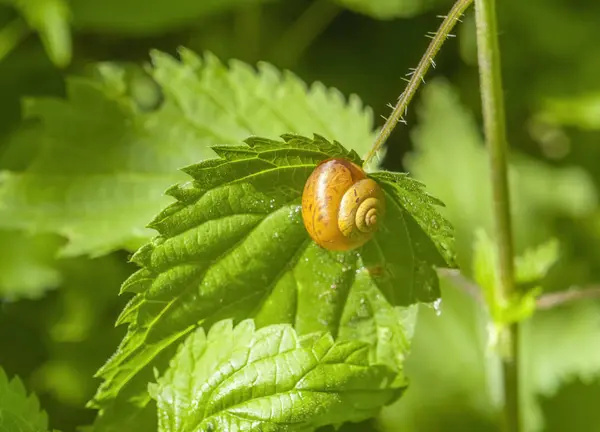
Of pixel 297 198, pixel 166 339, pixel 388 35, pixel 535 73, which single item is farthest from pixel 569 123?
pixel 166 339

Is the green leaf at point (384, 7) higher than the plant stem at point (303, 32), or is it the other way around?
the plant stem at point (303, 32)

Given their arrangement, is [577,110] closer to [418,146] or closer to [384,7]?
[418,146]

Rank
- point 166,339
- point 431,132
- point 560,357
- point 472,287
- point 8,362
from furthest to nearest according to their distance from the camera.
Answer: point 431,132
point 560,357
point 8,362
point 472,287
point 166,339

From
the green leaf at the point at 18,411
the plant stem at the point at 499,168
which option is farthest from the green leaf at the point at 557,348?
the green leaf at the point at 18,411

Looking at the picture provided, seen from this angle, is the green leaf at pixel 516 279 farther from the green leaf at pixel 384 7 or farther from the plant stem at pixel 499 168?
the green leaf at pixel 384 7

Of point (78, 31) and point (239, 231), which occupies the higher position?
point (78, 31)

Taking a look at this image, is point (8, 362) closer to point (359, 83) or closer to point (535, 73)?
point (359, 83)
